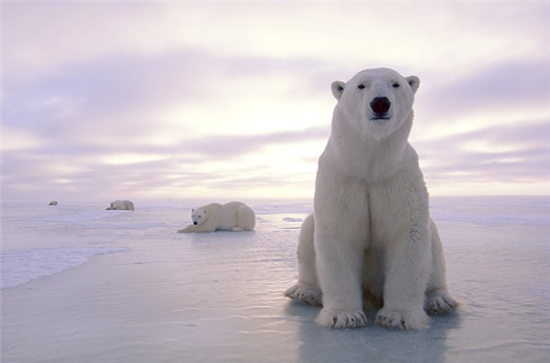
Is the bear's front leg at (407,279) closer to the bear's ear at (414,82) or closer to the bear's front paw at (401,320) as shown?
the bear's front paw at (401,320)

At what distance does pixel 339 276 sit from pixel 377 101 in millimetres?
1108

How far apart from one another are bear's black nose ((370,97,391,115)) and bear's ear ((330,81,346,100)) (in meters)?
0.48

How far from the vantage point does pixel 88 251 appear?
21.3ft

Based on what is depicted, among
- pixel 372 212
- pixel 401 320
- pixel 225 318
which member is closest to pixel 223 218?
pixel 225 318

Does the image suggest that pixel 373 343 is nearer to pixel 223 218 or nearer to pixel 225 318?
pixel 225 318

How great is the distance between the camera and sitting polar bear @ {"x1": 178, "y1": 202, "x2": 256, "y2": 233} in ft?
36.5

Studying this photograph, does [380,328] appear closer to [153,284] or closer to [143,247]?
[153,284]

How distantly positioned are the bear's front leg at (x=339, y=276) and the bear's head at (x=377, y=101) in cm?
72

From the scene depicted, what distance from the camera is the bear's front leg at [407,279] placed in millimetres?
2527

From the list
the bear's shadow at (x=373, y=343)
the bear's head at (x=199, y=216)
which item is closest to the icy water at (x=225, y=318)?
the bear's shadow at (x=373, y=343)

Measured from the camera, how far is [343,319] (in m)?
2.47

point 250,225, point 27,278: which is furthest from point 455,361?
point 250,225

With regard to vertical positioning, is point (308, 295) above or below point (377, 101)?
below

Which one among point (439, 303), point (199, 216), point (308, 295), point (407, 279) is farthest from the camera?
point (199, 216)
